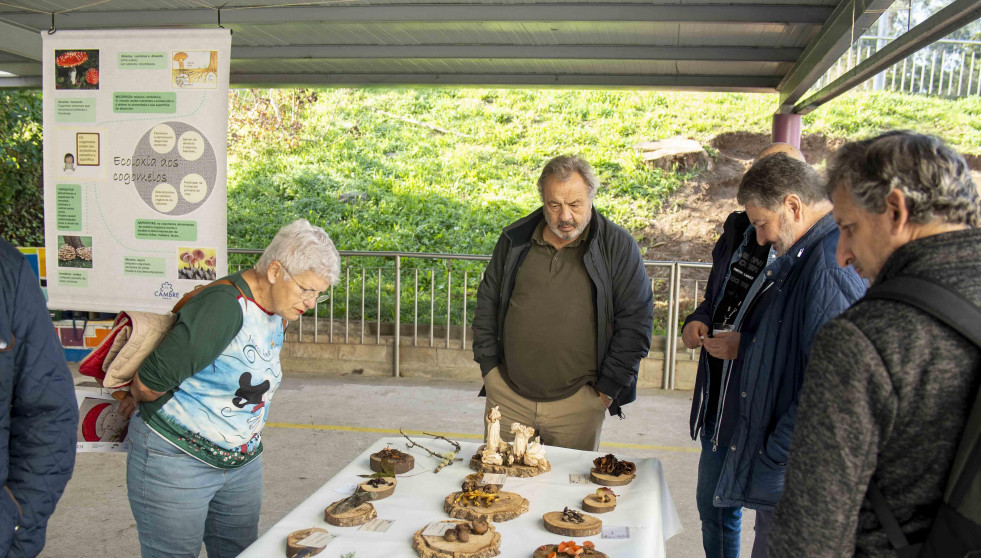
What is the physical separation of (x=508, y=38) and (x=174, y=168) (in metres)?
2.62

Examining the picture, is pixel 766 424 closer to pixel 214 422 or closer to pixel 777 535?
pixel 777 535

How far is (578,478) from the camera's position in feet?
8.66

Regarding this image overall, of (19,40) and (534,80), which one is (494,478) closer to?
(19,40)

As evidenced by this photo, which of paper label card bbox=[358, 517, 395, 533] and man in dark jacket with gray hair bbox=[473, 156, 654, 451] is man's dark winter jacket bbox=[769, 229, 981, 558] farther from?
man in dark jacket with gray hair bbox=[473, 156, 654, 451]

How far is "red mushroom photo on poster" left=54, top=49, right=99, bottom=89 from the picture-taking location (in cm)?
427

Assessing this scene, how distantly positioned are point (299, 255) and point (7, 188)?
10774 millimetres

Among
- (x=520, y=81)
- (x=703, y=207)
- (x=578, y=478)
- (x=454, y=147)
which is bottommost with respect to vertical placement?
(x=578, y=478)

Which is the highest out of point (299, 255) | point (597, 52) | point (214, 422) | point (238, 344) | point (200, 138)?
point (597, 52)

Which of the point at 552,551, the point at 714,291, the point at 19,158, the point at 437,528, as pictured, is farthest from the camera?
the point at 19,158

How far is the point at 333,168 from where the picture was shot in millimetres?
15180

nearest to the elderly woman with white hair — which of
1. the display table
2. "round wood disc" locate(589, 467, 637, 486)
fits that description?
the display table

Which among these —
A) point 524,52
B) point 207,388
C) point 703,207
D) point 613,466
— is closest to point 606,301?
point 613,466

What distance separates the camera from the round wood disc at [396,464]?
2.62 metres

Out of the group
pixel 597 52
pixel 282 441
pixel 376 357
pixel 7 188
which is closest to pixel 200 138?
pixel 282 441
